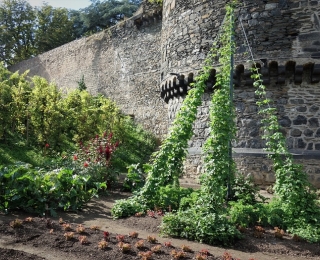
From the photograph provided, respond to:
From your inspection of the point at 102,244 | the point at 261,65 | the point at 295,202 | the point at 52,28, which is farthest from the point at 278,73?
the point at 52,28

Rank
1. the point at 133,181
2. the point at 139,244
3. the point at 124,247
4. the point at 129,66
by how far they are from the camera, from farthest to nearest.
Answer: the point at 129,66, the point at 133,181, the point at 139,244, the point at 124,247

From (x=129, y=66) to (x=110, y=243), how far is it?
1450 centimetres

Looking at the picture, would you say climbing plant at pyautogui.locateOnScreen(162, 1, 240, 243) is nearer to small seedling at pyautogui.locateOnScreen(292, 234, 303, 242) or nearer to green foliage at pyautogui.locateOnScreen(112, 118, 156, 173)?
small seedling at pyautogui.locateOnScreen(292, 234, 303, 242)

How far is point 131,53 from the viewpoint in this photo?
57.2 ft

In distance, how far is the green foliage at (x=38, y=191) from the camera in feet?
16.3

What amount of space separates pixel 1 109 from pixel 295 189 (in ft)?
25.7

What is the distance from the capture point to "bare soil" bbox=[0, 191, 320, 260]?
345cm

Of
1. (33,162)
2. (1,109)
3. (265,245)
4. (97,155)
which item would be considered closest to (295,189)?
(265,245)

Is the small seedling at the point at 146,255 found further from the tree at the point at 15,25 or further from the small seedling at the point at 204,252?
the tree at the point at 15,25

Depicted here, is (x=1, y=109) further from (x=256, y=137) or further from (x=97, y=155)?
(x=256, y=137)

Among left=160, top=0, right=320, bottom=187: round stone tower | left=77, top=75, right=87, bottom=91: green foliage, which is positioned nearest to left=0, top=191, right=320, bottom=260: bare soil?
left=160, top=0, right=320, bottom=187: round stone tower

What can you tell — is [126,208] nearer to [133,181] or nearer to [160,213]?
[160,213]

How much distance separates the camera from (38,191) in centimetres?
509

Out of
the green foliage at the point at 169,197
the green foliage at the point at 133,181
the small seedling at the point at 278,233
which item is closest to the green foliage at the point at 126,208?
the green foliage at the point at 169,197
